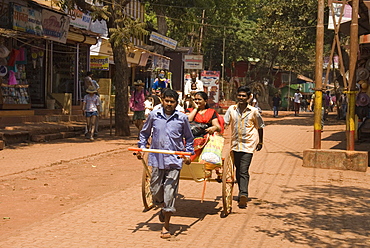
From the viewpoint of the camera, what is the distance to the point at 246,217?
7367 mm

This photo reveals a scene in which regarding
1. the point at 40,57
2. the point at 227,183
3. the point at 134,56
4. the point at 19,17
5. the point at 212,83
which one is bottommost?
the point at 227,183

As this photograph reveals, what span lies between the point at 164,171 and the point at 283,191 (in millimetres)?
3733

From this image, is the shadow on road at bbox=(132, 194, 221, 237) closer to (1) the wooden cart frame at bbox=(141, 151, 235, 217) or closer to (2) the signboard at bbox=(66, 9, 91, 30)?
(1) the wooden cart frame at bbox=(141, 151, 235, 217)

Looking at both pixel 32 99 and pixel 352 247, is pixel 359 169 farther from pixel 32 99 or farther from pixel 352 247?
pixel 32 99

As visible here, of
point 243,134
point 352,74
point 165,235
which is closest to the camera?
point 165,235

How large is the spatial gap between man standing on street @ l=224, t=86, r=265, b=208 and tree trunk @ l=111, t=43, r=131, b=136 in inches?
413

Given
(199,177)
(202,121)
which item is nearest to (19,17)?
(202,121)

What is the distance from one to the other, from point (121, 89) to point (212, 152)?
1138cm

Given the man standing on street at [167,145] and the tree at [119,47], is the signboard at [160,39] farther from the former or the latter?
the man standing on street at [167,145]

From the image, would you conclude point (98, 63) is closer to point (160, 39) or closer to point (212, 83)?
point (160, 39)

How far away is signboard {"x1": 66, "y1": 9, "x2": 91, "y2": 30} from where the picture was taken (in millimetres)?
23156

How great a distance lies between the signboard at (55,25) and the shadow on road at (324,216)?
14.0m

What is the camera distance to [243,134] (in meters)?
7.99

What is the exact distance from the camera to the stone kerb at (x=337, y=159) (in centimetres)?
1222
